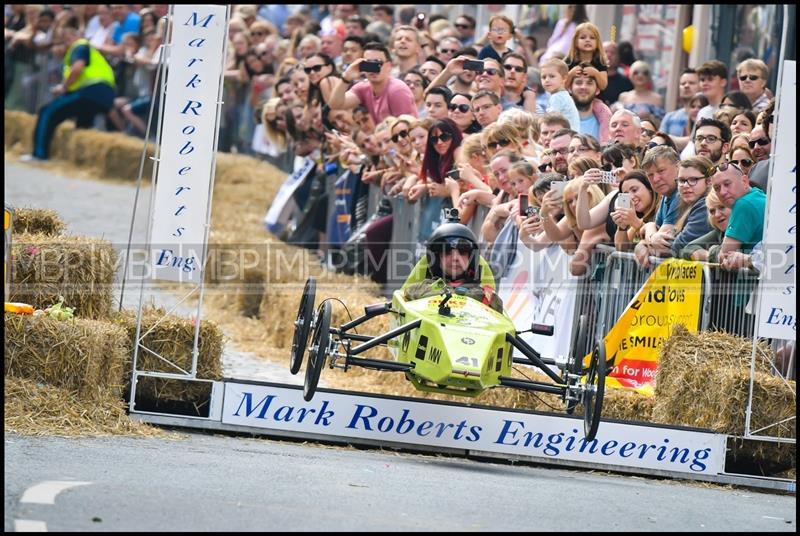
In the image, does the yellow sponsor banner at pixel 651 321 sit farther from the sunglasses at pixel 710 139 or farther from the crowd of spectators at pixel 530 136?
the sunglasses at pixel 710 139

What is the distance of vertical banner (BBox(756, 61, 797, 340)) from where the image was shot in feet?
38.4

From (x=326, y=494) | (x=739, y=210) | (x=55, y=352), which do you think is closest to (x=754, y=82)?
(x=739, y=210)

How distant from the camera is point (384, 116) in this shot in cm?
1927

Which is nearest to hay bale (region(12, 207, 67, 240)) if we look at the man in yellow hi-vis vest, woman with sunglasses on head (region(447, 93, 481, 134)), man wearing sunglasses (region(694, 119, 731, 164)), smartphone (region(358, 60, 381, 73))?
woman with sunglasses on head (region(447, 93, 481, 134))

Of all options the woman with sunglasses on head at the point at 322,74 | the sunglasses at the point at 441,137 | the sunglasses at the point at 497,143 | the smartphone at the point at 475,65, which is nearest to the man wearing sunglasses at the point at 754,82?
the sunglasses at the point at 497,143

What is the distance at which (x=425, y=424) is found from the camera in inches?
480

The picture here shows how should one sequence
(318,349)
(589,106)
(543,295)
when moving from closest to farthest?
(318,349) → (543,295) → (589,106)

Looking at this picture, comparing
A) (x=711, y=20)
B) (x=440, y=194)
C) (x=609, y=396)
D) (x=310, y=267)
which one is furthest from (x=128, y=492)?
(x=711, y=20)

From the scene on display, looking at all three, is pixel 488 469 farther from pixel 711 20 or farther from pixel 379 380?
pixel 711 20

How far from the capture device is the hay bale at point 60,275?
12688 mm

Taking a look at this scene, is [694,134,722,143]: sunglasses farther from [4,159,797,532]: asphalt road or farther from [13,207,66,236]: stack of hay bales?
[13,207,66,236]: stack of hay bales

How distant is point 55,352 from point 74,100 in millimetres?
21311

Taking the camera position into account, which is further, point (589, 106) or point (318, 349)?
point (589, 106)

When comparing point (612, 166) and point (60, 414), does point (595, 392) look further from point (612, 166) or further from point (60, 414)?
point (60, 414)
